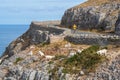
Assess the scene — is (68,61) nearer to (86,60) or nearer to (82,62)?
(82,62)

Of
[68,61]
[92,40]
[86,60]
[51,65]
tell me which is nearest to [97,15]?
[92,40]

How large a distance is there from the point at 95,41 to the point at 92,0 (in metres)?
33.6

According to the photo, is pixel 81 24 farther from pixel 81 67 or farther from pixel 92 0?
pixel 81 67

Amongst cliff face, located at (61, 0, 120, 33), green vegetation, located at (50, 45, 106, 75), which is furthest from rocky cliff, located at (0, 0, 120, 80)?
cliff face, located at (61, 0, 120, 33)

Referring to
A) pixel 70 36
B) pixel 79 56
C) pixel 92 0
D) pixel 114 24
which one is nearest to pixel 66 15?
pixel 92 0

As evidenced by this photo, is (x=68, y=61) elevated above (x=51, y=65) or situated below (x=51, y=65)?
above

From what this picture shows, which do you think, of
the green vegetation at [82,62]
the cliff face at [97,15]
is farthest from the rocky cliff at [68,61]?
the cliff face at [97,15]

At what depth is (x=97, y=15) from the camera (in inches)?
2392

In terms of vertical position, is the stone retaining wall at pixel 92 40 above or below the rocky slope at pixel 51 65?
above

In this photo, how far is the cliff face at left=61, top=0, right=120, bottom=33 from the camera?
190ft

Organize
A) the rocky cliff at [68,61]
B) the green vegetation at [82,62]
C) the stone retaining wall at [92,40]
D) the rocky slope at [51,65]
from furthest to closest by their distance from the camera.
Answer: the stone retaining wall at [92,40]
the green vegetation at [82,62]
the rocky cliff at [68,61]
the rocky slope at [51,65]

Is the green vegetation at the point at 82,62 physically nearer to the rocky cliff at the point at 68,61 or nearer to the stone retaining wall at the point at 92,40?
the rocky cliff at the point at 68,61

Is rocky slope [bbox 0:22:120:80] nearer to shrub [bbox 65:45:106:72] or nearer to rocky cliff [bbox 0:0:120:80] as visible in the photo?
rocky cliff [bbox 0:0:120:80]

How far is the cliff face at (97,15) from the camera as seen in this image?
57938 millimetres
